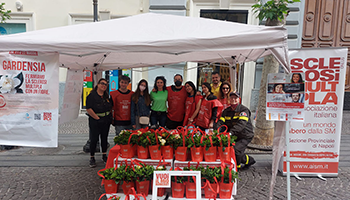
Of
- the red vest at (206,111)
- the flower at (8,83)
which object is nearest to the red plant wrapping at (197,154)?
the red vest at (206,111)

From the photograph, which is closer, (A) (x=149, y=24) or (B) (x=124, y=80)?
(A) (x=149, y=24)

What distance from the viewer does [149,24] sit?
300 cm

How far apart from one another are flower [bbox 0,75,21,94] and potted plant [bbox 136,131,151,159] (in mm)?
1729

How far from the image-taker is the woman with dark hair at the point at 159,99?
4.56 metres

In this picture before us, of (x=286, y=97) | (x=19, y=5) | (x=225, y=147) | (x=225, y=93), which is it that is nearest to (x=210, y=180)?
(x=225, y=147)

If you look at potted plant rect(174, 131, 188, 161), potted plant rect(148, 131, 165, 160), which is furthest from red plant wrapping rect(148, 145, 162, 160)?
potted plant rect(174, 131, 188, 161)

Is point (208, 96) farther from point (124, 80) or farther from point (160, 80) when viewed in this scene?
point (124, 80)

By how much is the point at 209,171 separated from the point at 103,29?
2.30 m

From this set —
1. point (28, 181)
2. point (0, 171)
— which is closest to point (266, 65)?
point (28, 181)

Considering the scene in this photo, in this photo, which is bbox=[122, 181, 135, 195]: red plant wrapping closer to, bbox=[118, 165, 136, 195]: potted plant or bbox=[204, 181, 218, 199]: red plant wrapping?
bbox=[118, 165, 136, 195]: potted plant

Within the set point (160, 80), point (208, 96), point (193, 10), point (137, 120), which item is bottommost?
point (137, 120)

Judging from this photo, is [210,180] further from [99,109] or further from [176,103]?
[99,109]

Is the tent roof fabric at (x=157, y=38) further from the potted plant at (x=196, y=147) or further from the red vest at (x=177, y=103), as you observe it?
the red vest at (x=177, y=103)

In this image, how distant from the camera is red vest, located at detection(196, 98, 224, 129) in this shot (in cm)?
411
